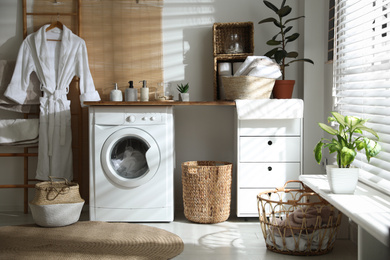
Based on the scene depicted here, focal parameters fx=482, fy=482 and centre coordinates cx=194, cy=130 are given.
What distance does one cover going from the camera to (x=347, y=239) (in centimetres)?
293

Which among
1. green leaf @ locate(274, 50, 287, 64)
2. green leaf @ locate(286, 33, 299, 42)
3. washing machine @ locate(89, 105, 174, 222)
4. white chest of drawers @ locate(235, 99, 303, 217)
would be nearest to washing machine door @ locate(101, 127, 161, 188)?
washing machine @ locate(89, 105, 174, 222)

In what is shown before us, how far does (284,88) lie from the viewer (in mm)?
3512

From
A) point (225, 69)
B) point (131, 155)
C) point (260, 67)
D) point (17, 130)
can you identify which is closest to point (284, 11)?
point (260, 67)

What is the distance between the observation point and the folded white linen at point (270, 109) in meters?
3.30

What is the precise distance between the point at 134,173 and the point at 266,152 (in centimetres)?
94

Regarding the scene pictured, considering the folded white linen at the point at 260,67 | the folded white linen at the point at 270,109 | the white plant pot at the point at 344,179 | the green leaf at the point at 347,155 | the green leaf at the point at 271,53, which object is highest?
the green leaf at the point at 271,53

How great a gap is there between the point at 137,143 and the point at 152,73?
0.71 m

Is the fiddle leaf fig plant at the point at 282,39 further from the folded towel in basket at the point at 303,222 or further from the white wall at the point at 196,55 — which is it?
the folded towel in basket at the point at 303,222

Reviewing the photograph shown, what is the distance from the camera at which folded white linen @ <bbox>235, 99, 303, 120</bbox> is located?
10.8 feet

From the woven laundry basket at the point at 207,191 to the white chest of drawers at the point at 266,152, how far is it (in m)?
0.12

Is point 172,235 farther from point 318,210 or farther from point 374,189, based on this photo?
point 374,189

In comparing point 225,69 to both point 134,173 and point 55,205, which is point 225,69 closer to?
point 134,173

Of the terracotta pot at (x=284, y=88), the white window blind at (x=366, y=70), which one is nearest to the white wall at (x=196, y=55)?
the terracotta pot at (x=284, y=88)

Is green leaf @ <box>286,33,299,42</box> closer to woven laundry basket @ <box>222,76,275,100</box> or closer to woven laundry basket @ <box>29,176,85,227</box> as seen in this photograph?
woven laundry basket @ <box>222,76,275,100</box>
